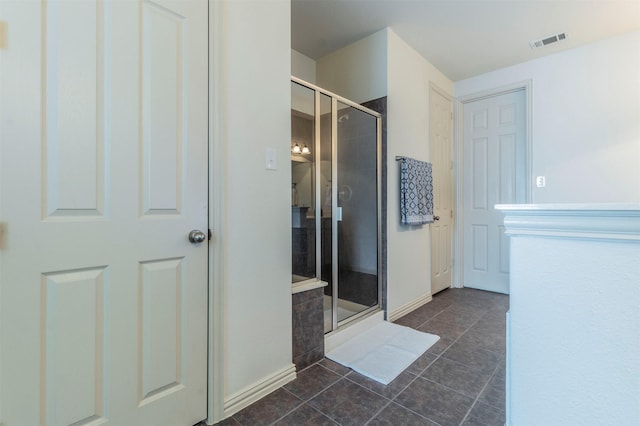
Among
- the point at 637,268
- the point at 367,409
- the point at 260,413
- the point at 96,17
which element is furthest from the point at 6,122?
the point at 367,409

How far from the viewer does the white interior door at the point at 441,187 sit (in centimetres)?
328

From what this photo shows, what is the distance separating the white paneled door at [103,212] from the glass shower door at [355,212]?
1227 millimetres

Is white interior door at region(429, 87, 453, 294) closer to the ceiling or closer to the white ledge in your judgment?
the ceiling

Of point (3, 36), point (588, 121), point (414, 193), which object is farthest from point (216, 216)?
point (588, 121)

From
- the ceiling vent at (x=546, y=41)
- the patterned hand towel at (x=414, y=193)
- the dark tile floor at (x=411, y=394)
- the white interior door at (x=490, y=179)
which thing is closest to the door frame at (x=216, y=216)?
the dark tile floor at (x=411, y=394)

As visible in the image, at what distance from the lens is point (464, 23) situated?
98.0 inches

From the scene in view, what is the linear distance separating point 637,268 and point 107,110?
158 centimetres

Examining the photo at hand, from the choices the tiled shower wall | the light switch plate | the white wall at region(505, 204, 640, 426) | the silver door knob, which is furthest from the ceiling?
the white wall at region(505, 204, 640, 426)

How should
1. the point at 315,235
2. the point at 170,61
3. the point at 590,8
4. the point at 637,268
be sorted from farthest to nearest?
1. the point at 590,8
2. the point at 315,235
3. the point at 170,61
4. the point at 637,268

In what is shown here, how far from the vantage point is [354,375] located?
5.75ft

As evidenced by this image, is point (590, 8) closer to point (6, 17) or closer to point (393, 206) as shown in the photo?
point (393, 206)

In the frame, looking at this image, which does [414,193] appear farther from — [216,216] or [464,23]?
[216,216]

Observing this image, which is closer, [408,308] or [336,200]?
[336,200]

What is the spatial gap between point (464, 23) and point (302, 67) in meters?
1.51
